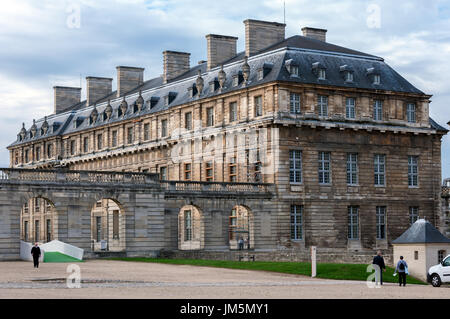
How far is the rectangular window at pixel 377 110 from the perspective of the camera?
2581 inches

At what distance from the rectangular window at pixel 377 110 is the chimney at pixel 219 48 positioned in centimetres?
1387

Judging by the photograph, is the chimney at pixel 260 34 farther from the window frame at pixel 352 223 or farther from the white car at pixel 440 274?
the white car at pixel 440 274

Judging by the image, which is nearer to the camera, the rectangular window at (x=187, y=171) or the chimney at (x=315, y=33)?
the rectangular window at (x=187, y=171)

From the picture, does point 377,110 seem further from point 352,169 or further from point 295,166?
point 295,166

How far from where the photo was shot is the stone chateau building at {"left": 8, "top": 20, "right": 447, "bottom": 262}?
62000mm

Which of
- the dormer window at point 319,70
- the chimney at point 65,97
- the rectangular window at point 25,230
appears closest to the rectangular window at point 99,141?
the rectangular window at point 25,230

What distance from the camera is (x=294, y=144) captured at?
204 feet

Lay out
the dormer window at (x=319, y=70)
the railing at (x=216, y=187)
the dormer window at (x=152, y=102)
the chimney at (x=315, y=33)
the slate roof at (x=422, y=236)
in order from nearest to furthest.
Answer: the slate roof at (x=422, y=236), the railing at (x=216, y=187), the dormer window at (x=319, y=70), the chimney at (x=315, y=33), the dormer window at (x=152, y=102)

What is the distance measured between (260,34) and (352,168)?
13.0 metres

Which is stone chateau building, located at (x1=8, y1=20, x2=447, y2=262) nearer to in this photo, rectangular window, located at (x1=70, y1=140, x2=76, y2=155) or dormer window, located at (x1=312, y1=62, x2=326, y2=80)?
dormer window, located at (x1=312, y1=62, x2=326, y2=80)

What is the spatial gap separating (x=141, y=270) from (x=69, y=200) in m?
13.8

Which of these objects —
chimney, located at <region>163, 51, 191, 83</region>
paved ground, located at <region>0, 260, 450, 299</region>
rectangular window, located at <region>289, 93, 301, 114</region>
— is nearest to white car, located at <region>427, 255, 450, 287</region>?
paved ground, located at <region>0, 260, 450, 299</region>

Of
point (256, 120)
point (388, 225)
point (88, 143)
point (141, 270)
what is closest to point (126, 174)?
point (256, 120)

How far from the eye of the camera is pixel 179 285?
32.2m
